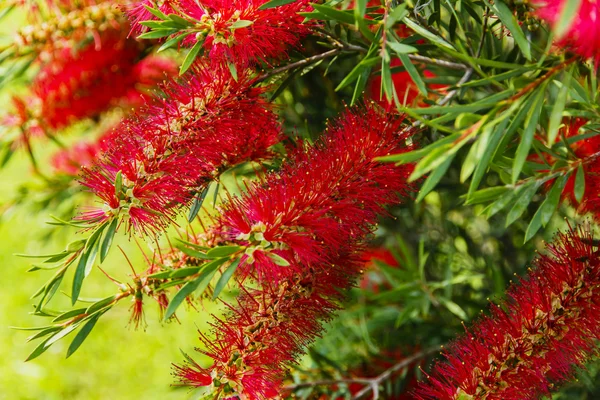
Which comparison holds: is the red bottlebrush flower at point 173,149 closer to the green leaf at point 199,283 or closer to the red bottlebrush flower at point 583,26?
the green leaf at point 199,283

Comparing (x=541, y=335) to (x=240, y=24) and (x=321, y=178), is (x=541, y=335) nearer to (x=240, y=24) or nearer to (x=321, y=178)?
(x=321, y=178)

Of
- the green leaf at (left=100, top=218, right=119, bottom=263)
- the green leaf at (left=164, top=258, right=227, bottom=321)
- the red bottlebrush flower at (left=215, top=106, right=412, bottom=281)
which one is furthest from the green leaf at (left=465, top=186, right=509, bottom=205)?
the green leaf at (left=100, top=218, right=119, bottom=263)

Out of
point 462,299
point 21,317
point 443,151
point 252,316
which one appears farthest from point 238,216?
point 21,317

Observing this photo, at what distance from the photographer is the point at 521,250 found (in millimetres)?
1168

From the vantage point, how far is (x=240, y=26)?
2.05 feet

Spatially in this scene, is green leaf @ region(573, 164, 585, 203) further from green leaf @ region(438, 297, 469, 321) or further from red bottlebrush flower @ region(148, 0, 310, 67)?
green leaf @ region(438, 297, 469, 321)

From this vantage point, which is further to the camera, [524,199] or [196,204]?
[196,204]

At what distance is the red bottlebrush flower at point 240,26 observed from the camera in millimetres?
659

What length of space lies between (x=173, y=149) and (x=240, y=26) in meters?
0.14

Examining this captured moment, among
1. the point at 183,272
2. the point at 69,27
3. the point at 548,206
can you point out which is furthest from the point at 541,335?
the point at 69,27

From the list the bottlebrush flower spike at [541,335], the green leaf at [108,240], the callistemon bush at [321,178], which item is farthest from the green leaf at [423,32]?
the green leaf at [108,240]

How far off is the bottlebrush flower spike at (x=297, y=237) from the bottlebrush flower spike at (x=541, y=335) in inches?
6.2

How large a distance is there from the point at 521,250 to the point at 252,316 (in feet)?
1.99

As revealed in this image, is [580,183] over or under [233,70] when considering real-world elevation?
under
